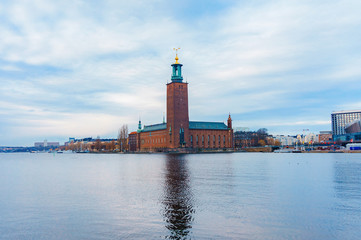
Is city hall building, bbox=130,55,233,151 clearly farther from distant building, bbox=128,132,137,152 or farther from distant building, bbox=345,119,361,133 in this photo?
distant building, bbox=345,119,361,133

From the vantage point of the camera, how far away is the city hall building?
11675 cm

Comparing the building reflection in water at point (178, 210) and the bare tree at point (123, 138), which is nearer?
the building reflection in water at point (178, 210)

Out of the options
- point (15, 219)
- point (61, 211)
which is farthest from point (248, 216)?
point (15, 219)

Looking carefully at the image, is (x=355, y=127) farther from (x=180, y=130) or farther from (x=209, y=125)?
(x=180, y=130)

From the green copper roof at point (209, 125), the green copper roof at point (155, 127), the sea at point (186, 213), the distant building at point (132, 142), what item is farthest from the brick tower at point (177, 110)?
the sea at point (186, 213)

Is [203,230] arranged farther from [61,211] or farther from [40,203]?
[40,203]

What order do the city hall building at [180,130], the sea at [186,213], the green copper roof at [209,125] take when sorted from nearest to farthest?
1. the sea at [186,213]
2. the city hall building at [180,130]
3. the green copper roof at [209,125]

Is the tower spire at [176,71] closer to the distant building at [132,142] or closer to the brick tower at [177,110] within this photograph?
the brick tower at [177,110]

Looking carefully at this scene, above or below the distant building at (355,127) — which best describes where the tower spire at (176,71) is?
above

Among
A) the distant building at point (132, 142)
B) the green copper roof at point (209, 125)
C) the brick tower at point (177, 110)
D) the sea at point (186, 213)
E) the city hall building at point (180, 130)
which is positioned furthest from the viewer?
the distant building at point (132, 142)

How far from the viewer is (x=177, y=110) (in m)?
117

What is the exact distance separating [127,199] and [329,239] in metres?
11.2

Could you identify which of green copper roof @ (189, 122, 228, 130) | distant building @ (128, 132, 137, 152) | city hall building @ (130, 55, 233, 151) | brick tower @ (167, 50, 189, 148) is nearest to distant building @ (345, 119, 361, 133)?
city hall building @ (130, 55, 233, 151)

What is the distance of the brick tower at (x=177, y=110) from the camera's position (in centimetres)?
11638
